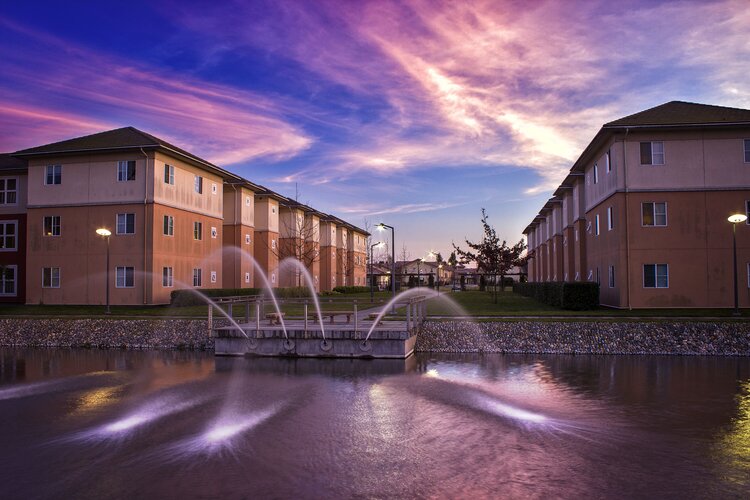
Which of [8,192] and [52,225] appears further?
[8,192]

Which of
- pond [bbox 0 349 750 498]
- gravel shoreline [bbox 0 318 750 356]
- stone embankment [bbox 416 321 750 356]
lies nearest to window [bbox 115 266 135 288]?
gravel shoreline [bbox 0 318 750 356]

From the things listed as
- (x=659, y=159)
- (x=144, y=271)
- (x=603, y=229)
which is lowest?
(x=144, y=271)

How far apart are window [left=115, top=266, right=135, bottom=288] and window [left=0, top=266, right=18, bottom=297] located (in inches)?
374

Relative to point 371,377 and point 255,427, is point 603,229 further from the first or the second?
point 255,427

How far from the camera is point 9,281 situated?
39469 mm

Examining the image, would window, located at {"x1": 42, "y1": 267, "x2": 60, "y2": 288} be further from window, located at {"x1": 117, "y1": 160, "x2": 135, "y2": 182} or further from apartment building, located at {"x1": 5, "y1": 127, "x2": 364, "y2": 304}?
window, located at {"x1": 117, "y1": 160, "x2": 135, "y2": 182}

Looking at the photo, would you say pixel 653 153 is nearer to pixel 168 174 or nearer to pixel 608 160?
pixel 608 160

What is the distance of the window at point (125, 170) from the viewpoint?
35281 millimetres

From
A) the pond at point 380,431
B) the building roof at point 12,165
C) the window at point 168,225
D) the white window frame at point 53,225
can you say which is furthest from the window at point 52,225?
the pond at point 380,431

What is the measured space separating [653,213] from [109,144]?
3107 cm

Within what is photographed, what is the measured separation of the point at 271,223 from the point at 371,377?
121 ft

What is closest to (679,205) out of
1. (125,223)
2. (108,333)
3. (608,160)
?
(608,160)

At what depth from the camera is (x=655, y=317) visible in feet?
78.9

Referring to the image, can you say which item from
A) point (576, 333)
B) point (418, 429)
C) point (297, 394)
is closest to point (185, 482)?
point (418, 429)
